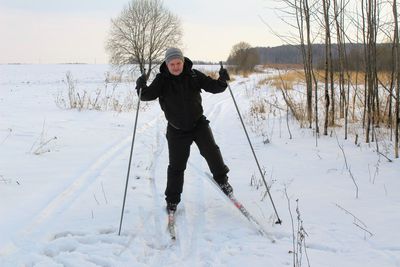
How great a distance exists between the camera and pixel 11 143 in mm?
7559

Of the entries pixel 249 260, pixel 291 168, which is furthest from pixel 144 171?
pixel 249 260

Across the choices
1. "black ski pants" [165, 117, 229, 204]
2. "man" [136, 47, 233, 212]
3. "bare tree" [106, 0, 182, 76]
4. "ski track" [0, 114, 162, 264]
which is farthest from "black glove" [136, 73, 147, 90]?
"bare tree" [106, 0, 182, 76]

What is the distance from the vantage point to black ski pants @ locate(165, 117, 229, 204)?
4.66m

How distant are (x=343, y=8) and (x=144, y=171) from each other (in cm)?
506

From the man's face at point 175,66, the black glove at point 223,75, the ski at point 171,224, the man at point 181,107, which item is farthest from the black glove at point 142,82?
the ski at point 171,224

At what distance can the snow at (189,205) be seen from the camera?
3748 millimetres

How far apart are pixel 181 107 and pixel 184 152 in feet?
1.71

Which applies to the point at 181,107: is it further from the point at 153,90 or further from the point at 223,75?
the point at 223,75

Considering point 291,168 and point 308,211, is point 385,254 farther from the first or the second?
point 291,168

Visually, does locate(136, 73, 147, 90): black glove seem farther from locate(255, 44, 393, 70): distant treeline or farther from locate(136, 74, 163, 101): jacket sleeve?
locate(255, 44, 393, 70): distant treeline

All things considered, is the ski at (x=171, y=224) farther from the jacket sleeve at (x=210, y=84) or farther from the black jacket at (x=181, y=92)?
the jacket sleeve at (x=210, y=84)

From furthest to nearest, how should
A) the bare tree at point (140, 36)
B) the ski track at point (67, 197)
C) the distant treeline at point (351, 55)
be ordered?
the bare tree at point (140, 36) → the distant treeline at point (351, 55) → the ski track at point (67, 197)

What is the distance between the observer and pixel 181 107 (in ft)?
14.9

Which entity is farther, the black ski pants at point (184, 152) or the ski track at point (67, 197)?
the black ski pants at point (184, 152)
